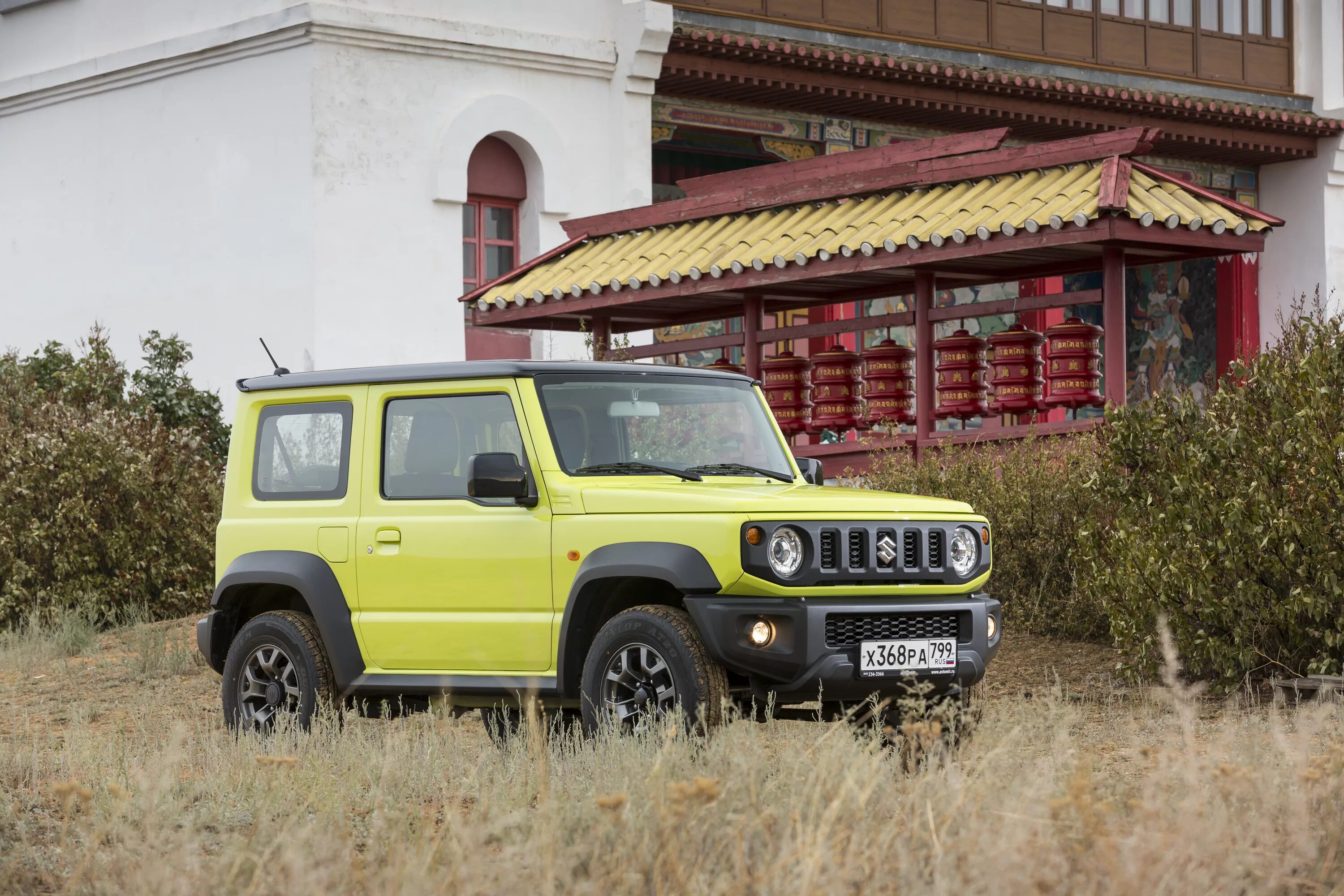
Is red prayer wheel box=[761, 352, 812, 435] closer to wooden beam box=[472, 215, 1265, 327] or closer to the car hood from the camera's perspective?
wooden beam box=[472, 215, 1265, 327]

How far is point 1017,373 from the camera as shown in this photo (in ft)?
47.2

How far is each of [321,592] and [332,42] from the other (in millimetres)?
11761

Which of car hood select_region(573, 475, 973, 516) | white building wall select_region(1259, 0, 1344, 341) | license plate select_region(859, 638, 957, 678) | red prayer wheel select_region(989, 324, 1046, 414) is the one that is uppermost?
white building wall select_region(1259, 0, 1344, 341)

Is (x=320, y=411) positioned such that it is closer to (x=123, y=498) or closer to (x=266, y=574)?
(x=266, y=574)

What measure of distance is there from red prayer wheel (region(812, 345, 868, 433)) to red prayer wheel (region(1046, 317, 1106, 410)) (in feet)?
6.90

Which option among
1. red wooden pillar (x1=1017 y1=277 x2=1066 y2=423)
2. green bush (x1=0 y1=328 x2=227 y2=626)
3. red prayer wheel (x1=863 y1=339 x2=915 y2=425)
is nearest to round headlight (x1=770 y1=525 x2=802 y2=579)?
red prayer wheel (x1=863 y1=339 x2=915 y2=425)

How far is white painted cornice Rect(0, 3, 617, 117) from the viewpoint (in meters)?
18.5

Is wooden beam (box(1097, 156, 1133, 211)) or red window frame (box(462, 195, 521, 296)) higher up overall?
red window frame (box(462, 195, 521, 296))

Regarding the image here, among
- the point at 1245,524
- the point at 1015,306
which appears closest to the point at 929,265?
the point at 1015,306

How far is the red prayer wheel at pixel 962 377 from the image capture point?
14.4 metres

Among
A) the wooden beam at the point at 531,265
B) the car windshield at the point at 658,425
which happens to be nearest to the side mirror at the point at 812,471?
the car windshield at the point at 658,425

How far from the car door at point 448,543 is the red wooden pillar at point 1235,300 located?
19.8 m

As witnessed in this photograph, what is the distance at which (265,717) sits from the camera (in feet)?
27.3

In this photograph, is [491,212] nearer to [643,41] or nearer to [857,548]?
[643,41]
